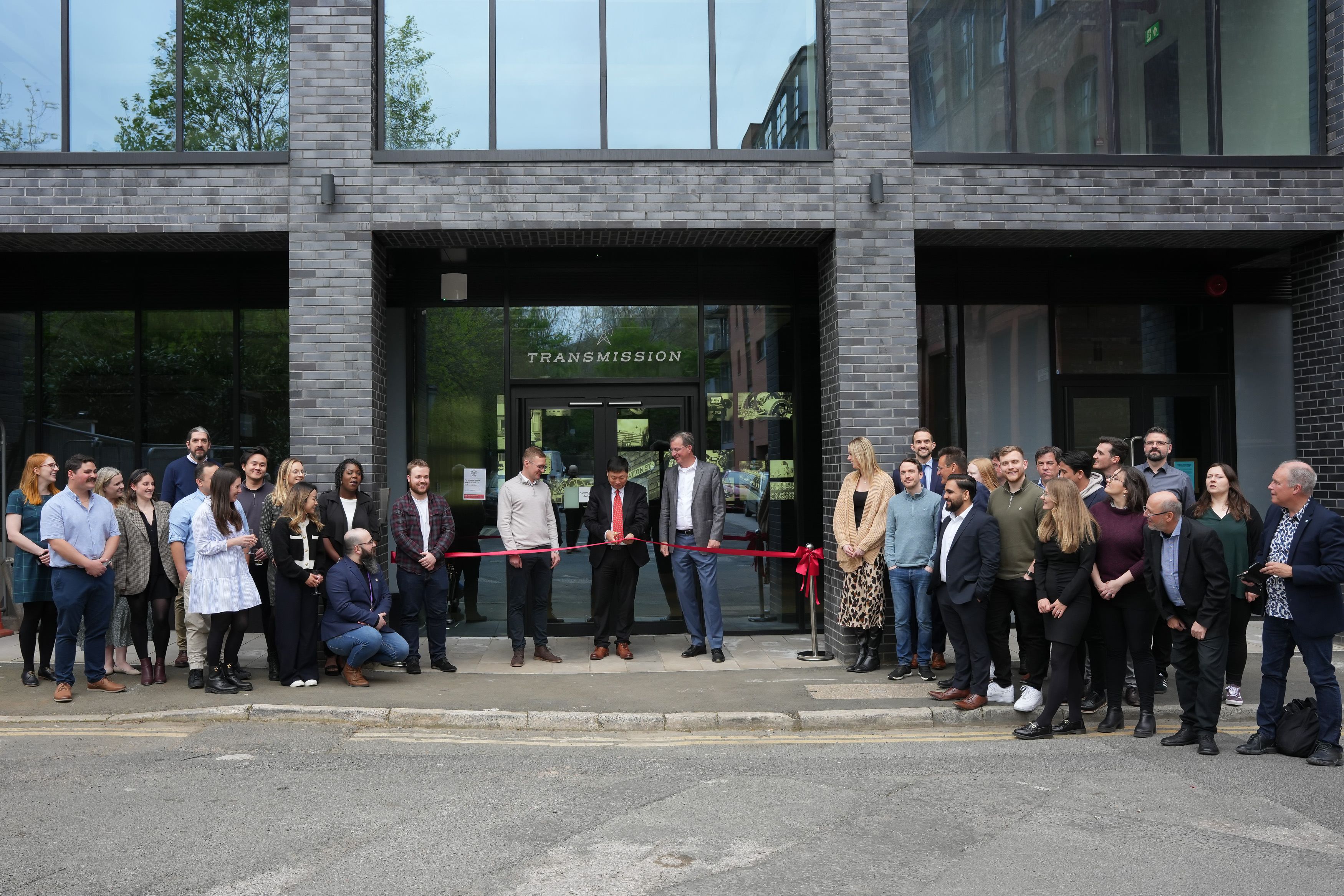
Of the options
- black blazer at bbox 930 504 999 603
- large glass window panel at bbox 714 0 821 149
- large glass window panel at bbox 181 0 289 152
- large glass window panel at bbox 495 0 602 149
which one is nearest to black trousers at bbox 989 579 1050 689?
black blazer at bbox 930 504 999 603

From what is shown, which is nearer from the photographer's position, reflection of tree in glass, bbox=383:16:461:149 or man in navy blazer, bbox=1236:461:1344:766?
man in navy blazer, bbox=1236:461:1344:766

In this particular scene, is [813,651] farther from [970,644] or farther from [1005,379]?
[1005,379]

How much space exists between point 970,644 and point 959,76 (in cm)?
631

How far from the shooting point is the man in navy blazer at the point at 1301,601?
652 centimetres

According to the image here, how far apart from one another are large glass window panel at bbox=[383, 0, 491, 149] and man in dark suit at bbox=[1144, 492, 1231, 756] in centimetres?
741

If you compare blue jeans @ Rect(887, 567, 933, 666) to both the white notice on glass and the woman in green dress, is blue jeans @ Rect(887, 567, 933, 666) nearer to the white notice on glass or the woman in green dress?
the woman in green dress

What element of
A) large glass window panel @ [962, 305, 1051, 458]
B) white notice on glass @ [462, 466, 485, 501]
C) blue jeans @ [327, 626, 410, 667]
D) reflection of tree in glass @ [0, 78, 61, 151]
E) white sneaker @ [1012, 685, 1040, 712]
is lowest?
white sneaker @ [1012, 685, 1040, 712]

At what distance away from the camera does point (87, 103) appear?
1037cm

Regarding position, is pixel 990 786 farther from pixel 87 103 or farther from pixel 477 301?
pixel 87 103

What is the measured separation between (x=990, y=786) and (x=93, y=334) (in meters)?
10.9

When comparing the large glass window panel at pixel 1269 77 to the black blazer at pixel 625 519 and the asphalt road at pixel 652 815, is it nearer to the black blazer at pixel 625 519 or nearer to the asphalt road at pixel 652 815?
the asphalt road at pixel 652 815

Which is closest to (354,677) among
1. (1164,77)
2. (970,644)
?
(970,644)

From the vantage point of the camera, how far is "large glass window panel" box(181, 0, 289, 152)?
10.3 metres

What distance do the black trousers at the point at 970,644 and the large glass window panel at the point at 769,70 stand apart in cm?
523
